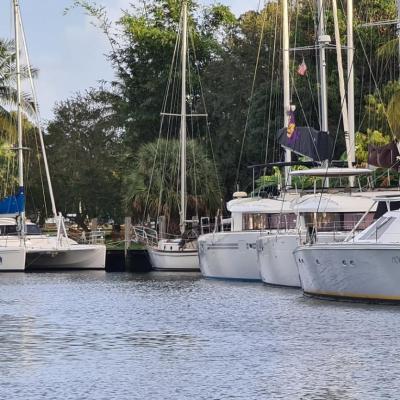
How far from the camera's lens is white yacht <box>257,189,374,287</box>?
45.9m

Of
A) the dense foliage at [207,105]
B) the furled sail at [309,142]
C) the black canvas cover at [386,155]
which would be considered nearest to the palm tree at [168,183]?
the dense foliage at [207,105]

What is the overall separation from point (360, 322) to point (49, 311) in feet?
35.9

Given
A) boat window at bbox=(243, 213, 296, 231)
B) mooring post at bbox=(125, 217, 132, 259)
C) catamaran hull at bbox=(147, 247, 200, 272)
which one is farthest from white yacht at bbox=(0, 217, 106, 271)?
boat window at bbox=(243, 213, 296, 231)

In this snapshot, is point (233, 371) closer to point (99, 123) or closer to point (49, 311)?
point (49, 311)

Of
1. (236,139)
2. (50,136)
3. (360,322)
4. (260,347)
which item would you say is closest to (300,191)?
(360,322)

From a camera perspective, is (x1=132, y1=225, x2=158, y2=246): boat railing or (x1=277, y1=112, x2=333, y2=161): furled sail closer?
(x1=277, y1=112, x2=333, y2=161): furled sail

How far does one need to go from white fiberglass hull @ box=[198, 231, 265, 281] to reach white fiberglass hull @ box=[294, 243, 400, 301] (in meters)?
12.7

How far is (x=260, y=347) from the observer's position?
3059 cm

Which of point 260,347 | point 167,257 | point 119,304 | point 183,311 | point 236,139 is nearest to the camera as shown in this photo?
point 260,347

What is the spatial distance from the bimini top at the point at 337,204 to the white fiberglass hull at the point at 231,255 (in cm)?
549

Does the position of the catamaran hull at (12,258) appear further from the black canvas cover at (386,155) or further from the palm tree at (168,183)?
the black canvas cover at (386,155)

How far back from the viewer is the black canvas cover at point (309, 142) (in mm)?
48438

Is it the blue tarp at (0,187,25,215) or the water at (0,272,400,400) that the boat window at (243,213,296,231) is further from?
the blue tarp at (0,187,25,215)

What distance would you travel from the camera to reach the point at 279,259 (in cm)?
4781
